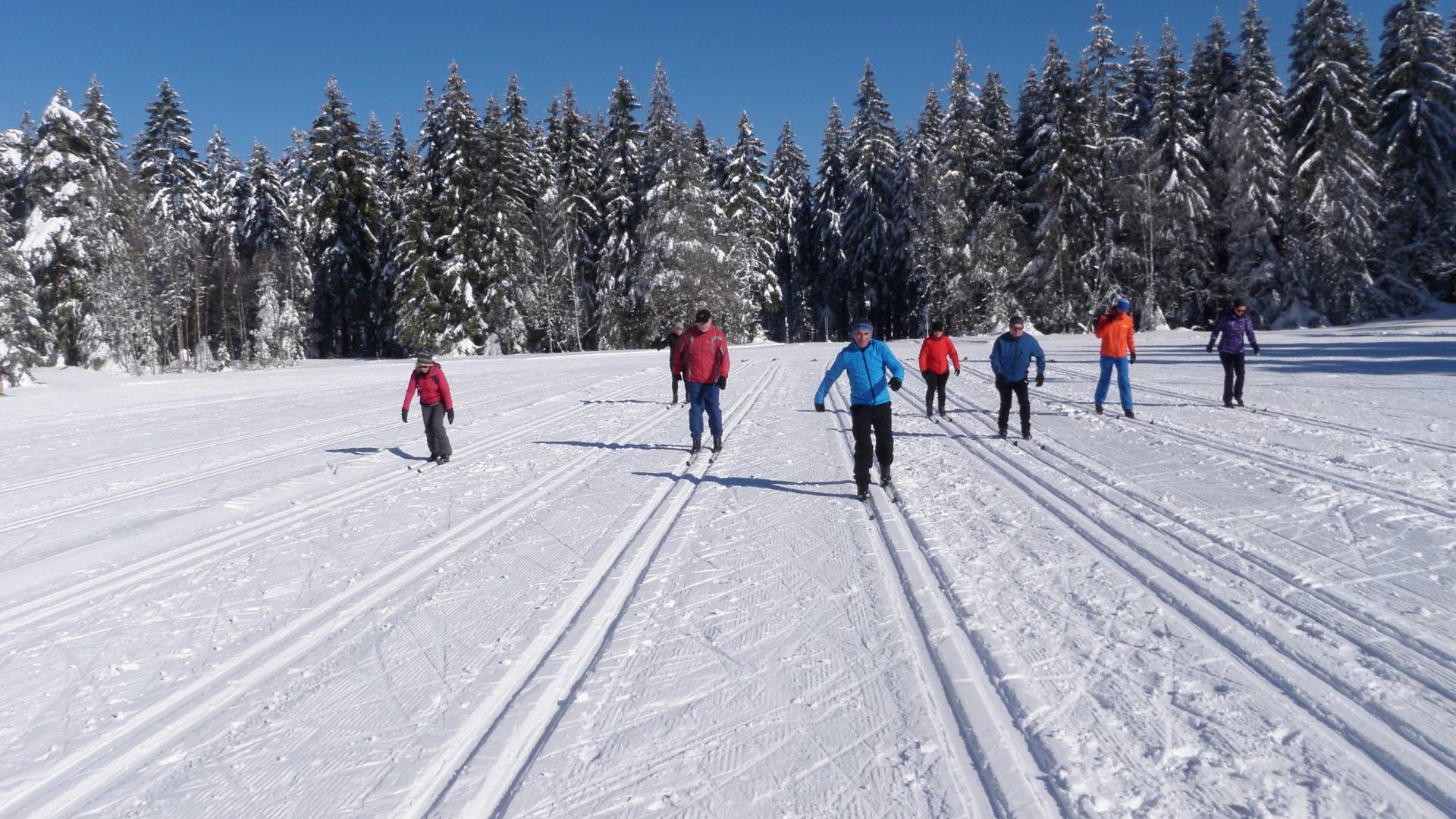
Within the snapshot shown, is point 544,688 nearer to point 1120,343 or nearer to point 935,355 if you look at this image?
point 935,355

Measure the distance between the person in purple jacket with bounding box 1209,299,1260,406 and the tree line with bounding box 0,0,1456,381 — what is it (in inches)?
995

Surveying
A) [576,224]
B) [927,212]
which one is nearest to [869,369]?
[927,212]

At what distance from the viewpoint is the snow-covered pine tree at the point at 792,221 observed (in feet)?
192

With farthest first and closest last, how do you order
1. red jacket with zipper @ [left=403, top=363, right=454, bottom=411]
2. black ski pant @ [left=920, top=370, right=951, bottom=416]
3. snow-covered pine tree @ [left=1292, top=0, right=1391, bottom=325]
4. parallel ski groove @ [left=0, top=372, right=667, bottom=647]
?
snow-covered pine tree @ [left=1292, top=0, right=1391, bottom=325], black ski pant @ [left=920, top=370, right=951, bottom=416], red jacket with zipper @ [left=403, top=363, right=454, bottom=411], parallel ski groove @ [left=0, top=372, right=667, bottom=647]

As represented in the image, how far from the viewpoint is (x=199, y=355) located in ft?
124

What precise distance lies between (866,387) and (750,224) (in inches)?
1654

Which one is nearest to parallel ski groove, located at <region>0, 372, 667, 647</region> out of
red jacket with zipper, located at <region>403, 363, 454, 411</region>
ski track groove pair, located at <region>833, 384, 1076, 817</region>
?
red jacket with zipper, located at <region>403, 363, 454, 411</region>

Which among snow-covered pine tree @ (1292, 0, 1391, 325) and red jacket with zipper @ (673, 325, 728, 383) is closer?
red jacket with zipper @ (673, 325, 728, 383)

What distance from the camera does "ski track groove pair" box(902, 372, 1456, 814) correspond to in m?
2.69

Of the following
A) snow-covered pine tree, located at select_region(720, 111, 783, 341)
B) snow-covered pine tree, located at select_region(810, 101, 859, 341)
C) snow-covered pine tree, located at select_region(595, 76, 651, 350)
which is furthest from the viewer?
snow-covered pine tree, located at select_region(810, 101, 859, 341)

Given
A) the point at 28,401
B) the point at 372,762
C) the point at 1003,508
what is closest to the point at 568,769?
the point at 372,762

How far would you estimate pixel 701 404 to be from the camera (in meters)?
9.83

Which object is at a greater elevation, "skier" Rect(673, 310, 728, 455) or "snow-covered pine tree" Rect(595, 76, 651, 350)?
"snow-covered pine tree" Rect(595, 76, 651, 350)

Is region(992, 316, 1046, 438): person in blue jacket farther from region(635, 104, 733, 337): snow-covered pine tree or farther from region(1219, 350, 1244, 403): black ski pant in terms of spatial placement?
region(635, 104, 733, 337): snow-covered pine tree
